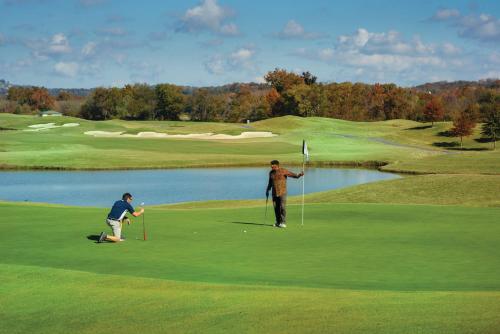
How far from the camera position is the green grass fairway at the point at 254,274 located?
9922mm

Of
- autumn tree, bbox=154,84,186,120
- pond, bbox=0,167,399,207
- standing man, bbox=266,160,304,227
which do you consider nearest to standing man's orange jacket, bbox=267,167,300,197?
standing man, bbox=266,160,304,227

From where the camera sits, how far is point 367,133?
11606cm

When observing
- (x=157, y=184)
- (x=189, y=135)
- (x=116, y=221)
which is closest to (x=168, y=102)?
(x=189, y=135)

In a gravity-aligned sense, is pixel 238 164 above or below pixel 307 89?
below

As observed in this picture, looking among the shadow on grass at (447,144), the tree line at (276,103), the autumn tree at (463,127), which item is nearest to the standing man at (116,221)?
the autumn tree at (463,127)

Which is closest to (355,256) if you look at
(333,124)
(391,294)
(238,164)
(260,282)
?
(260,282)

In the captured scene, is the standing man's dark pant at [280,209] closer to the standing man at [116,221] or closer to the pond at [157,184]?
the standing man at [116,221]

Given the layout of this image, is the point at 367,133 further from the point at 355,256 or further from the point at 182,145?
the point at 355,256

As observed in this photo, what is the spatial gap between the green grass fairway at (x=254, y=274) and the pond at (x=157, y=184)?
2053 centimetres

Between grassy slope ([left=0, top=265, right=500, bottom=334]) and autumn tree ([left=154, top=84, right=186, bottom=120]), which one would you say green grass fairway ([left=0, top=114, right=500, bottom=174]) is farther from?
grassy slope ([left=0, top=265, right=500, bottom=334])

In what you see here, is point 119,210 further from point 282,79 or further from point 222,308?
point 282,79

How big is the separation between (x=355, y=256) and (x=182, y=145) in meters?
73.7

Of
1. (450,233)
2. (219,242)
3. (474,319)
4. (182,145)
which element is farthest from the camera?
(182,145)

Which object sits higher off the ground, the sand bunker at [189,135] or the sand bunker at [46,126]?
the sand bunker at [46,126]
